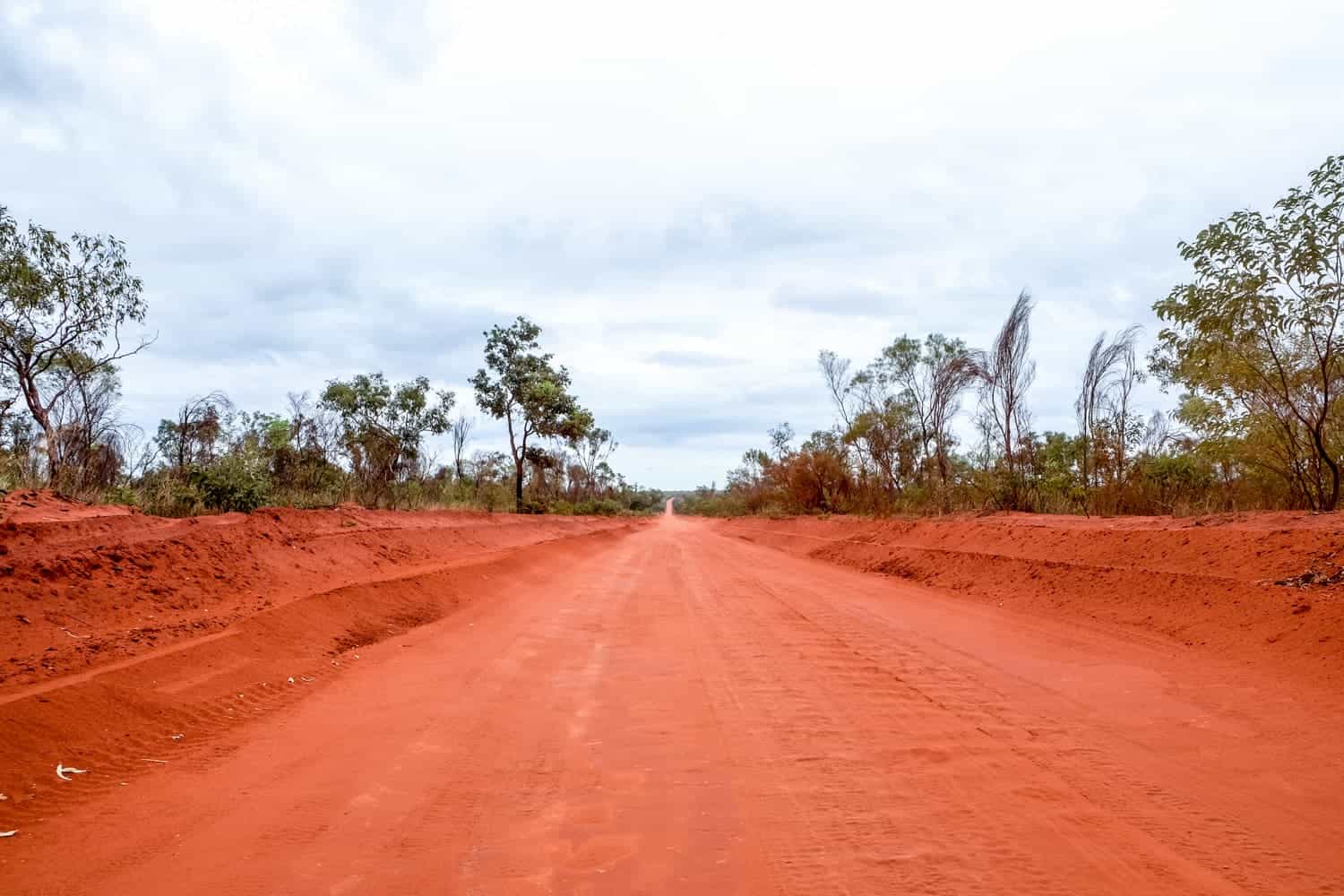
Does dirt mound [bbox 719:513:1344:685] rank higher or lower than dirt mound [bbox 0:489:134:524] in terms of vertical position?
lower

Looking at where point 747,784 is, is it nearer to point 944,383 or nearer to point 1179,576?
point 1179,576

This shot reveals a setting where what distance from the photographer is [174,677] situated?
4.79 m

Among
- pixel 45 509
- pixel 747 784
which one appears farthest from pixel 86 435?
pixel 747 784

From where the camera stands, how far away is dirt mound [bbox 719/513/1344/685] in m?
5.81

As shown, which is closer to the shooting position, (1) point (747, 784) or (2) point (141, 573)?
(1) point (747, 784)

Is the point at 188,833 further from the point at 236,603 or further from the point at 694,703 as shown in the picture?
the point at 236,603

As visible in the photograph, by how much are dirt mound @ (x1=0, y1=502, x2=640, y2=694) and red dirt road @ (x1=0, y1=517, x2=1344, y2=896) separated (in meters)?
1.68

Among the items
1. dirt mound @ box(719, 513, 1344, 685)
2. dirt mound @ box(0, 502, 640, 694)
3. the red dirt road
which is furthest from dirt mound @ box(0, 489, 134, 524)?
dirt mound @ box(719, 513, 1344, 685)

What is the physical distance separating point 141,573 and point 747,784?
7.14 metres

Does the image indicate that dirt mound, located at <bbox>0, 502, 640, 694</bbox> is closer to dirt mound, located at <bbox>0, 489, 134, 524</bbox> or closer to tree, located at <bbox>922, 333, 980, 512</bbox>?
dirt mound, located at <bbox>0, 489, 134, 524</bbox>

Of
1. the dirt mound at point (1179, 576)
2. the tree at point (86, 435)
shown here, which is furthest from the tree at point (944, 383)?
the tree at point (86, 435)

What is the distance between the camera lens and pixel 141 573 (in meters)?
7.25

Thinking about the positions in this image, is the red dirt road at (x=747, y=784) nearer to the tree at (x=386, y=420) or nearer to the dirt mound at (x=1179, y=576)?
the dirt mound at (x=1179, y=576)

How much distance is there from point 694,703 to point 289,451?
17247mm
